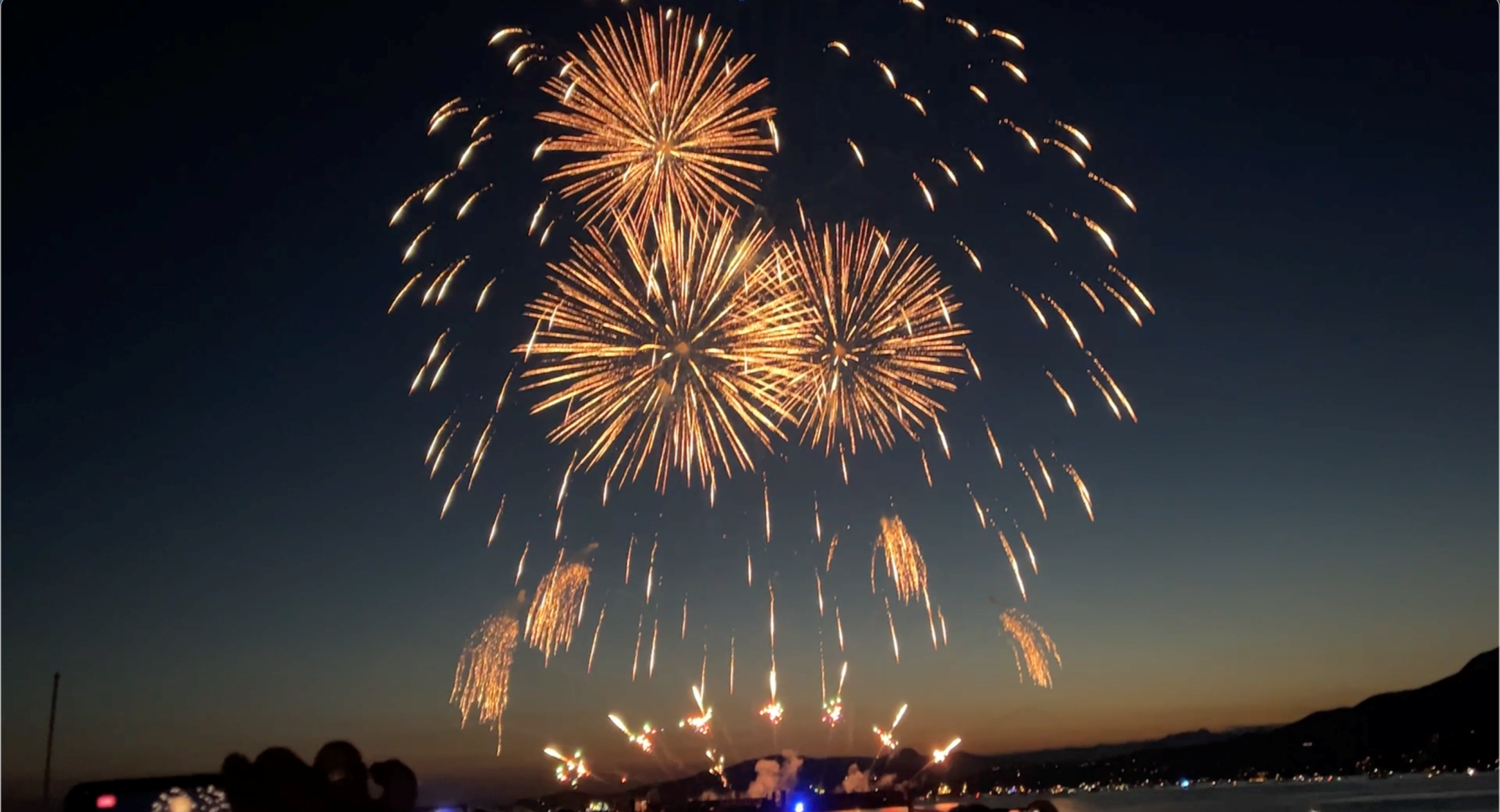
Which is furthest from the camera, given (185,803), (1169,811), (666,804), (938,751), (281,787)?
(1169,811)

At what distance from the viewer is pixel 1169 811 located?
194m

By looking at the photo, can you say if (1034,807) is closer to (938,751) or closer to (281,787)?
(938,751)

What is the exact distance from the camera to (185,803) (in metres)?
16.2

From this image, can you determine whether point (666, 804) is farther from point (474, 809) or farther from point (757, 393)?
point (757, 393)

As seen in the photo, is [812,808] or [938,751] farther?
[812,808]

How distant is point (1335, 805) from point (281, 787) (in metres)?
187

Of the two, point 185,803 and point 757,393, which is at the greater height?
point 757,393

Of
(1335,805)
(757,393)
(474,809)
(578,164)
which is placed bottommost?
(1335,805)

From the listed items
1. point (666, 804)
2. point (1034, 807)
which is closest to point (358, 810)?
point (1034, 807)

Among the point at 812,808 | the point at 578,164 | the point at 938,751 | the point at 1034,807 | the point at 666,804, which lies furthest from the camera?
the point at 666,804

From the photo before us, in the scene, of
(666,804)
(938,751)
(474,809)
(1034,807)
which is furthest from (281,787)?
(666,804)

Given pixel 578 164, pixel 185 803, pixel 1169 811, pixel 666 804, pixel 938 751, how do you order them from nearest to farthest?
pixel 185 803 → pixel 578 164 → pixel 938 751 → pixel 666 804 → pixel 1169 811

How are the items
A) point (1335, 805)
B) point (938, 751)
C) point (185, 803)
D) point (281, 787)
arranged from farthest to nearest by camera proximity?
point (1335, 805) < point (938, 751) < point (281, 787) < point (185, 803)

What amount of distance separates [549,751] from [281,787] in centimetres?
1311
